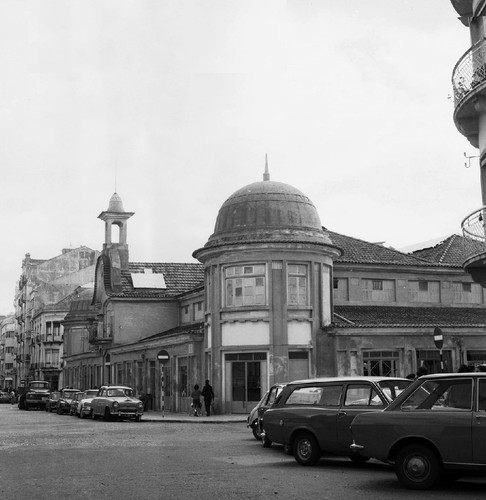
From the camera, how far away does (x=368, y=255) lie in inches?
1724

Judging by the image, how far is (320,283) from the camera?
124ft

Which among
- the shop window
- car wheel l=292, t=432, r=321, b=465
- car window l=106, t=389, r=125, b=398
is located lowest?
car wheel l=292, t=432, r=321, b=465

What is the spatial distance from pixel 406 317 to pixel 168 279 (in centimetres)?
1884

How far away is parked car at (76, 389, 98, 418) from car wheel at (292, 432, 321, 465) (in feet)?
74.5

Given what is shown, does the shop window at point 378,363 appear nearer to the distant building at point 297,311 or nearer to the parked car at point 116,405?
the distant building at point 297,311

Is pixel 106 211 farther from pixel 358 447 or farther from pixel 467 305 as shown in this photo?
pixel 358 447

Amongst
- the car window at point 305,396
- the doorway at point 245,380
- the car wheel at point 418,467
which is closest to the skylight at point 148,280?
the doorway at point 245,380

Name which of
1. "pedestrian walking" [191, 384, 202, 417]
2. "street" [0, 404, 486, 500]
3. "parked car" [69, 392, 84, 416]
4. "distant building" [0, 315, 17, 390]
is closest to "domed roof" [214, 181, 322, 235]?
"pedestrian walking" [191, 384, 202, 417]

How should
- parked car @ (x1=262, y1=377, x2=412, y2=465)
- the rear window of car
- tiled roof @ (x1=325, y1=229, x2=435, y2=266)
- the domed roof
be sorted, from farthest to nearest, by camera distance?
tiled roof @ (x1=325, y1=229, x2=435, y2=266) → the domed roof → the rear window of car → parked car @ (x1=262, y1=377, x2=412, y2=465)

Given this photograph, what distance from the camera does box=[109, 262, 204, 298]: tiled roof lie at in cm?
5250

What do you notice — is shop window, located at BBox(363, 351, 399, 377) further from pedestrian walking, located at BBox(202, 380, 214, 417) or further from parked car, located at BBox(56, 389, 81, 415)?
parked car, located at BBox(56, 389, 81, 415)

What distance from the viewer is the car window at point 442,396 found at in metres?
12.2

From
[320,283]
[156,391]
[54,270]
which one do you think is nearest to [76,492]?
[320,283]

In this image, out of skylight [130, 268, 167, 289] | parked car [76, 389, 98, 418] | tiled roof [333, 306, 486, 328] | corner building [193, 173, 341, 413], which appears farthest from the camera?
skylight [130, 268, 167, 289]
